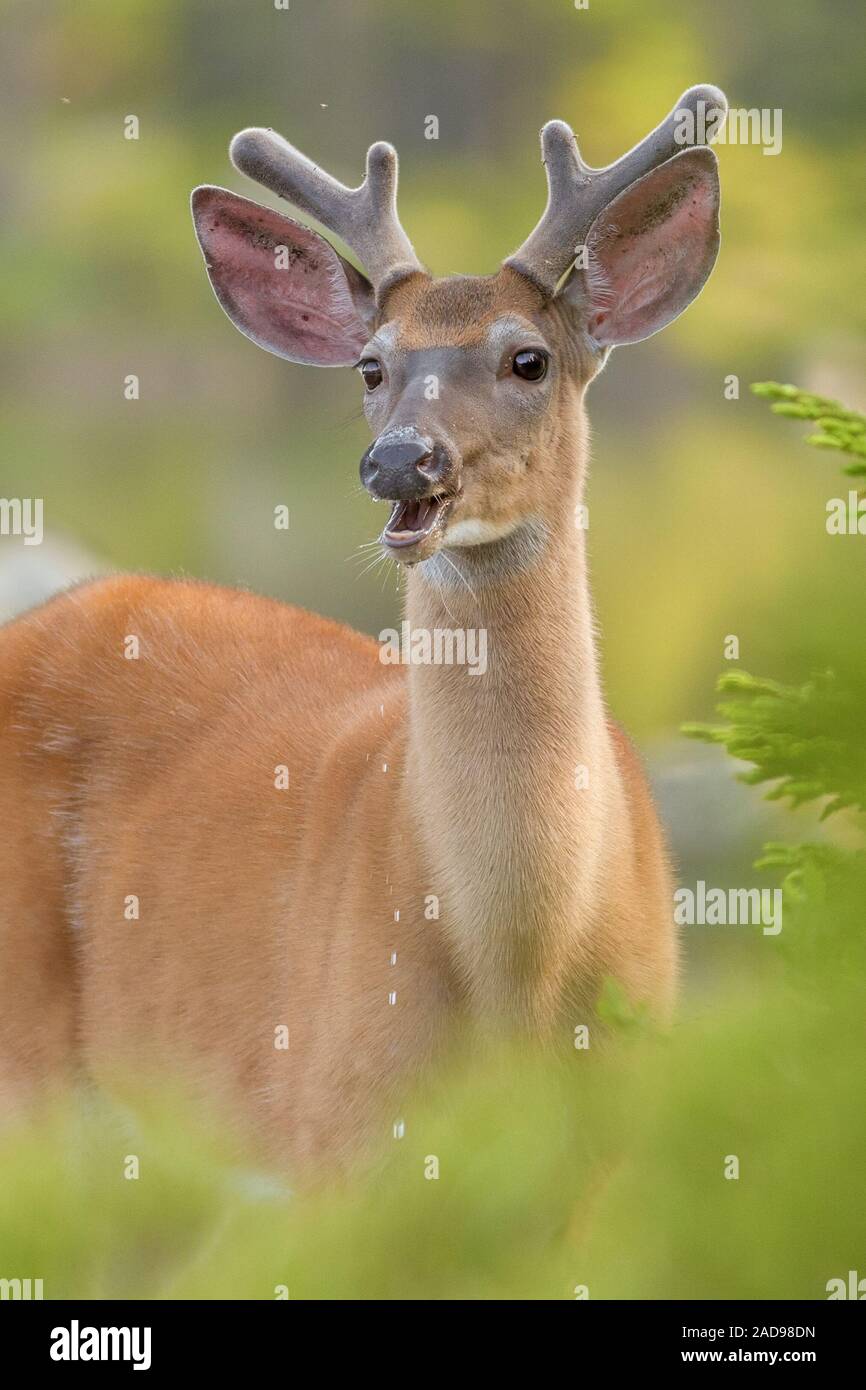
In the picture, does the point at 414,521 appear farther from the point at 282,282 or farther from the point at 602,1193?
the point at 602,1193

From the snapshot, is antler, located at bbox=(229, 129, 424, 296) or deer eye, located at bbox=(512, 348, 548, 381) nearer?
deer eye, located at bbox=(512, 348, 548, 381)

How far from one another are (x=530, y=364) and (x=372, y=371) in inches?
11.3

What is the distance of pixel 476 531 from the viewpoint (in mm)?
3197

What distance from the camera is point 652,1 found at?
62.0ft

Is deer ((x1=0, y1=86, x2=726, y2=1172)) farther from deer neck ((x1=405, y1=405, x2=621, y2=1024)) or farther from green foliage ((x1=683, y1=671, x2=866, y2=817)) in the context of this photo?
green foliage ((x1=683, y1=671, x2=866, y2=817))

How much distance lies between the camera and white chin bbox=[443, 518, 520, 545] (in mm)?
3146

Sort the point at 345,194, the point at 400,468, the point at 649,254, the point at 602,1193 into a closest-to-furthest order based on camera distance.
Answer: the point at 602,1193, the point at 400,468, the point at 649,254, the point at 345,194

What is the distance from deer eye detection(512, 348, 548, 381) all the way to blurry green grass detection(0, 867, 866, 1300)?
2329 mm

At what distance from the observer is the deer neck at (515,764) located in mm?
3082

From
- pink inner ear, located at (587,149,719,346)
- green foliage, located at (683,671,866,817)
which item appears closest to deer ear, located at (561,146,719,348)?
pink inner ear, located at (587,149,719,346)

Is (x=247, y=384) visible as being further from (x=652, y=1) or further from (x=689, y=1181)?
(x=689, y=1181)

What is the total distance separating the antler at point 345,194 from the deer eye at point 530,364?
1.36 feet

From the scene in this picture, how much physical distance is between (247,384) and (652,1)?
541 centimetres

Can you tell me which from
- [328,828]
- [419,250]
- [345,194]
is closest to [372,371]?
[345,194]
